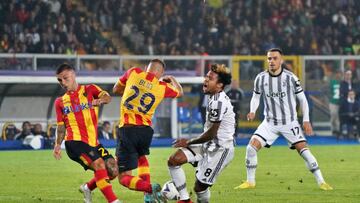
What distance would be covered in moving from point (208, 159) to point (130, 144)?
1198mm

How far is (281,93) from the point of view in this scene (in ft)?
48.9

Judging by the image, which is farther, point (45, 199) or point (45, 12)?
point (45, 12)

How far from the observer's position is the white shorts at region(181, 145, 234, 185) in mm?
11125

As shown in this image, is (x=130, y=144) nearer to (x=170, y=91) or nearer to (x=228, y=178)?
(x=170, y=91)

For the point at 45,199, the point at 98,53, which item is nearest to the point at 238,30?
the point at 98,53

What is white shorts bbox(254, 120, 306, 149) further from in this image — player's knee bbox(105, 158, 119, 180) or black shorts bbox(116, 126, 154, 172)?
player's knee bbox(105, 158, 119, 180)

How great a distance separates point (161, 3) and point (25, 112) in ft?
28.3

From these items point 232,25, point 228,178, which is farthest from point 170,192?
point 232,25

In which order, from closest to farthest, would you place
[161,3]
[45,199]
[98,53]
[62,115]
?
[62,115]
[45,199]
[98,53]
[161,3]

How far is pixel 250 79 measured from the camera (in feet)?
101

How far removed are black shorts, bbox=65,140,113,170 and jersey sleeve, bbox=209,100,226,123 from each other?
1.37 meters

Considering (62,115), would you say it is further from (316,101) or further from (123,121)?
(316,101)

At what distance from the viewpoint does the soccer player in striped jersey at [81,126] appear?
448 inches

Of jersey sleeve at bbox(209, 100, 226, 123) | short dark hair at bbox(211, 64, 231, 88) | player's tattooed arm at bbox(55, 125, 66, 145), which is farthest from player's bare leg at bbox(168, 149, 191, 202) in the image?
player's tattooed arm at bbox(55, 125, 66, 145)
